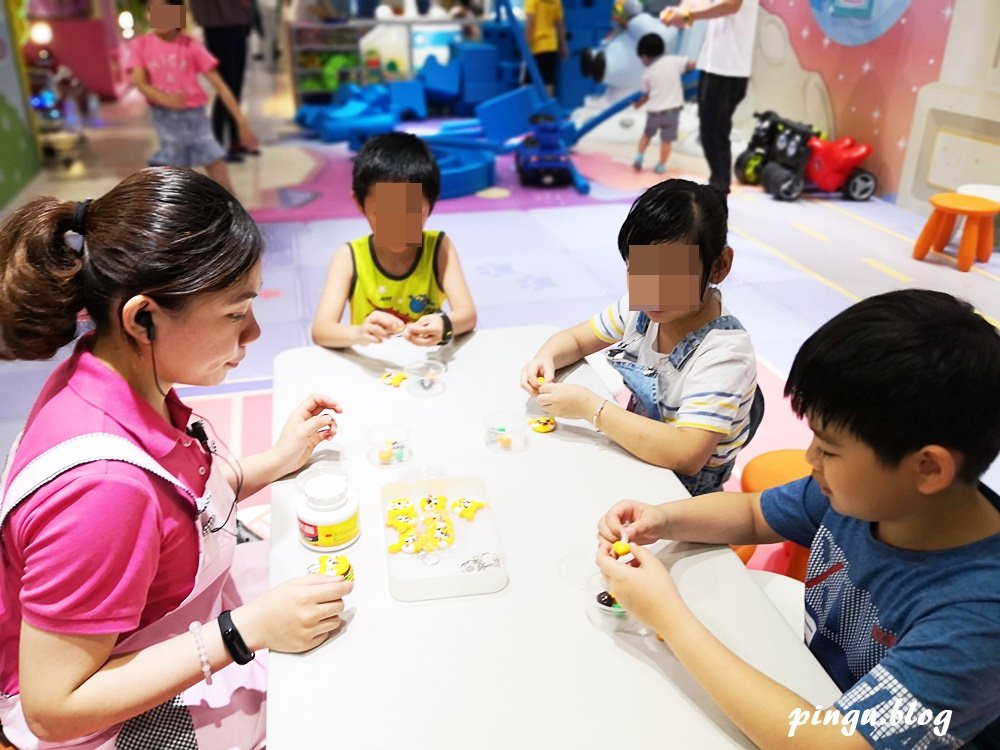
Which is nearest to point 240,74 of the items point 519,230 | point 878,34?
point 519,230

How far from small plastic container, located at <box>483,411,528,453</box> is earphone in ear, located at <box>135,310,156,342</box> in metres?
0.56

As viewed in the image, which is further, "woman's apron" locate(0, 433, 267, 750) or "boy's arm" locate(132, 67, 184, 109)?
"boy's arm" locate(132, 67, 184, 109)

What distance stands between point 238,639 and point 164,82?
11.7ft

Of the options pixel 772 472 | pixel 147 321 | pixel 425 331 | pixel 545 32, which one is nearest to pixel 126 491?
pixel 147 321

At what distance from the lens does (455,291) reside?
191cm

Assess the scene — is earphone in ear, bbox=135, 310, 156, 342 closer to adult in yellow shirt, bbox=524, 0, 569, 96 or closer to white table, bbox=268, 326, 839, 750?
white table, bbox=268, 326, 839, 750

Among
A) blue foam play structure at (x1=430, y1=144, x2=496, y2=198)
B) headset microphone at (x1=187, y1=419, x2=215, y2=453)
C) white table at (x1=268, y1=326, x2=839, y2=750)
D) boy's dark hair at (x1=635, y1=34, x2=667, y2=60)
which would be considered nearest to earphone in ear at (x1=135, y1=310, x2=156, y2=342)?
headset microphone at (x1=187, y1=419, x2=215, y2=453)

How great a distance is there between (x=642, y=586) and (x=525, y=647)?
151mm

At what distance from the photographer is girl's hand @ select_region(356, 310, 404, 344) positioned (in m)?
1.60

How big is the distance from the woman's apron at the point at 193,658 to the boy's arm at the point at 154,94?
3239mm

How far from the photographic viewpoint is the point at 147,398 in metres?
1.01

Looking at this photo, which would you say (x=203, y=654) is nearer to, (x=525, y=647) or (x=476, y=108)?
(x=525, y=647)

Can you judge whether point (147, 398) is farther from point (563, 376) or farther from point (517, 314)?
point (517, 314)

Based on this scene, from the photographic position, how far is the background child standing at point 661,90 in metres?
5.13
